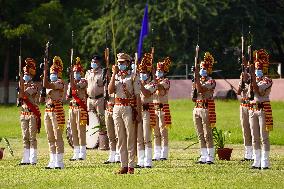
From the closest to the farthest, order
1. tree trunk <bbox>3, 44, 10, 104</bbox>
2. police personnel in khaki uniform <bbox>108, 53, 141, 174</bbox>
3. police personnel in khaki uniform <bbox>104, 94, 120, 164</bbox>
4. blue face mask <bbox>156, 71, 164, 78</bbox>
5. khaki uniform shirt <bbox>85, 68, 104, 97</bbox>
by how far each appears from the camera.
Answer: police personnel in khaki uniform <bbox>108, 53, 141, 174</bbox>
police personnel in khaki uniform <bbox>104, 94, 120, 164</bbox>
blue face mask <bbox>156, 71, 164, 78</bbox>
khaki uniform shirt <bbox>85, 68, 104, 97</bbox>
tree trunk <bbox>3, 44, 10, 104</bbox>

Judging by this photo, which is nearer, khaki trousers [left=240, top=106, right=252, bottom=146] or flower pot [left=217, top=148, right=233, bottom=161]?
khaki trousers [left=240, top=106, right=252, bottom=146]

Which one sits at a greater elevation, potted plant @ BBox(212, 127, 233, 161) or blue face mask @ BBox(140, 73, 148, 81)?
blue face mask @ BBox(140, 73, 148, 81)

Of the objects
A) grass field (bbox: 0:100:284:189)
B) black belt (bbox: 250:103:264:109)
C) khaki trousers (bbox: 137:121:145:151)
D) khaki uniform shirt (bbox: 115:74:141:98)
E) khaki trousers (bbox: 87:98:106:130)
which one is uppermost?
khaki uniform shirt (bbox: 115:74:141:98)

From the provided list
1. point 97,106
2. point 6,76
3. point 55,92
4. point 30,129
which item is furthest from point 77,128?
point 6,76

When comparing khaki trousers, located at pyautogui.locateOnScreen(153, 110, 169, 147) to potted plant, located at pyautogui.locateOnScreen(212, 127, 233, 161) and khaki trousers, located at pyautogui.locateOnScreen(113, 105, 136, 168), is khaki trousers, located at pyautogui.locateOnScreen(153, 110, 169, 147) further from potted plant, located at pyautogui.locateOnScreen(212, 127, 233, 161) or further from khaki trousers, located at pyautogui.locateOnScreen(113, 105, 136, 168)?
khaki trousers, located at pyautogui.locateOnScreen(113, 105, 136, 168)

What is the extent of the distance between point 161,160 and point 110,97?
2475mm

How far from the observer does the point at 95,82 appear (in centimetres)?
2695

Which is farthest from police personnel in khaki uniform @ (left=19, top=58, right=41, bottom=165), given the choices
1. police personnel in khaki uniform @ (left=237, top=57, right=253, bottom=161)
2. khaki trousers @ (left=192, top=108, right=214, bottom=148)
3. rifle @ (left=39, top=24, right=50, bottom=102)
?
police personnel in khaki uniform @ (left=237, top=57, right=253, bottom=161)

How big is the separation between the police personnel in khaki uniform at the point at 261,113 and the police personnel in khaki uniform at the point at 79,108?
189 inches

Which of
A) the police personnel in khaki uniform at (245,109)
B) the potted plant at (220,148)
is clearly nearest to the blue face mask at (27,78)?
the potted plant at (220,148)

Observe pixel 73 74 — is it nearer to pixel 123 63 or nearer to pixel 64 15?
pixel 123 63

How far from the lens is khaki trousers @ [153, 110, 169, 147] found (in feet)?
87.6

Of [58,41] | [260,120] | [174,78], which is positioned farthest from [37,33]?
[260,120]

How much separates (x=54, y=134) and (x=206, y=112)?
3450 millimetres
